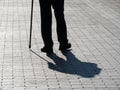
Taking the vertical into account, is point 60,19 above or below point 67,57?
above

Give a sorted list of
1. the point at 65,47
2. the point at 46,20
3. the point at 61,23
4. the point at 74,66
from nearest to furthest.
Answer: the point at 74,66
the point at 46,20
the point at 61,23
the point at 65,47

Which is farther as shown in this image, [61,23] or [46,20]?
[61,23]

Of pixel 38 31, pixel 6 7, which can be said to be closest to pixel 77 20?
pixel 38 31

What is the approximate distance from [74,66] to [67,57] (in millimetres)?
548

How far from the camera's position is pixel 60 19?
821 centimetres

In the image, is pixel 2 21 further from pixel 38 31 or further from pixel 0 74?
pixel 0 74

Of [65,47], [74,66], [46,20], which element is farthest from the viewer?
[65,47]

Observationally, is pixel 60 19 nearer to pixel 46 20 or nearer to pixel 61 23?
pixel 61 23

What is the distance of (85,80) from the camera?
675cm

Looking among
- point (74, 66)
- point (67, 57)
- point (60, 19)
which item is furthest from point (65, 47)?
point (74, 66)

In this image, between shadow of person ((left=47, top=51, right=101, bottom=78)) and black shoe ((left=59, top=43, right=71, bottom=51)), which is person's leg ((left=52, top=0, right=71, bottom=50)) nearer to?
black shoe ((left=59, top=43, right=71, bottom=51))

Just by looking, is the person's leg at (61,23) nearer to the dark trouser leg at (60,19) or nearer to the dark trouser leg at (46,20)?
the dark trouser leg at (60,19)

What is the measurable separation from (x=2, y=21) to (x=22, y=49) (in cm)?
280

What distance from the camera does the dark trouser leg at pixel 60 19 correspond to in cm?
807
